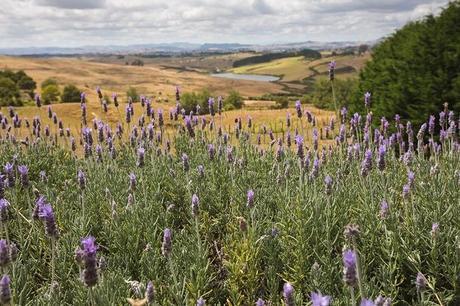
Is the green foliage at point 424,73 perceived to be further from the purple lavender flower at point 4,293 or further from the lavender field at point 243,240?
the purple lavender flower at point 4,293

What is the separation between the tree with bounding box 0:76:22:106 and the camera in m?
28.4

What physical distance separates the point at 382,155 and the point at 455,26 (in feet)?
23.1

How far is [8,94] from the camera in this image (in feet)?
98.0

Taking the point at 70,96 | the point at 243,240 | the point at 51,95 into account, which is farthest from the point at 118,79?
the point at 243,240

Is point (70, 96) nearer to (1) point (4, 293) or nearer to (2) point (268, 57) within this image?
(1) point (4, 293)

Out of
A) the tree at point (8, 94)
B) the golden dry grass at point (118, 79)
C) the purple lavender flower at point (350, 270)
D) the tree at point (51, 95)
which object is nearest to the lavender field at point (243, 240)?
the purple lavender flower at point (350, 270)

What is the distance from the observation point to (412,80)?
8.98m

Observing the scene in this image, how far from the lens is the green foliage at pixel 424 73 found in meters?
8.63

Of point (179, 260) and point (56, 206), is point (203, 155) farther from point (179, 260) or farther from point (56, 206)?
point (179, 260)

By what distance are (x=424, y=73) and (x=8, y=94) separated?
89.1ft

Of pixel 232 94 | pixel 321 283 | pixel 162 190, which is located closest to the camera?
Answer: pixel 321 283

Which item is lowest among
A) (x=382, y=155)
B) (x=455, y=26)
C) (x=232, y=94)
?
(x=232, y=94)

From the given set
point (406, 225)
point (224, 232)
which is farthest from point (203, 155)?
point (406, 225)

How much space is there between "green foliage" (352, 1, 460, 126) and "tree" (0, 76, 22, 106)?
79.0 feet
